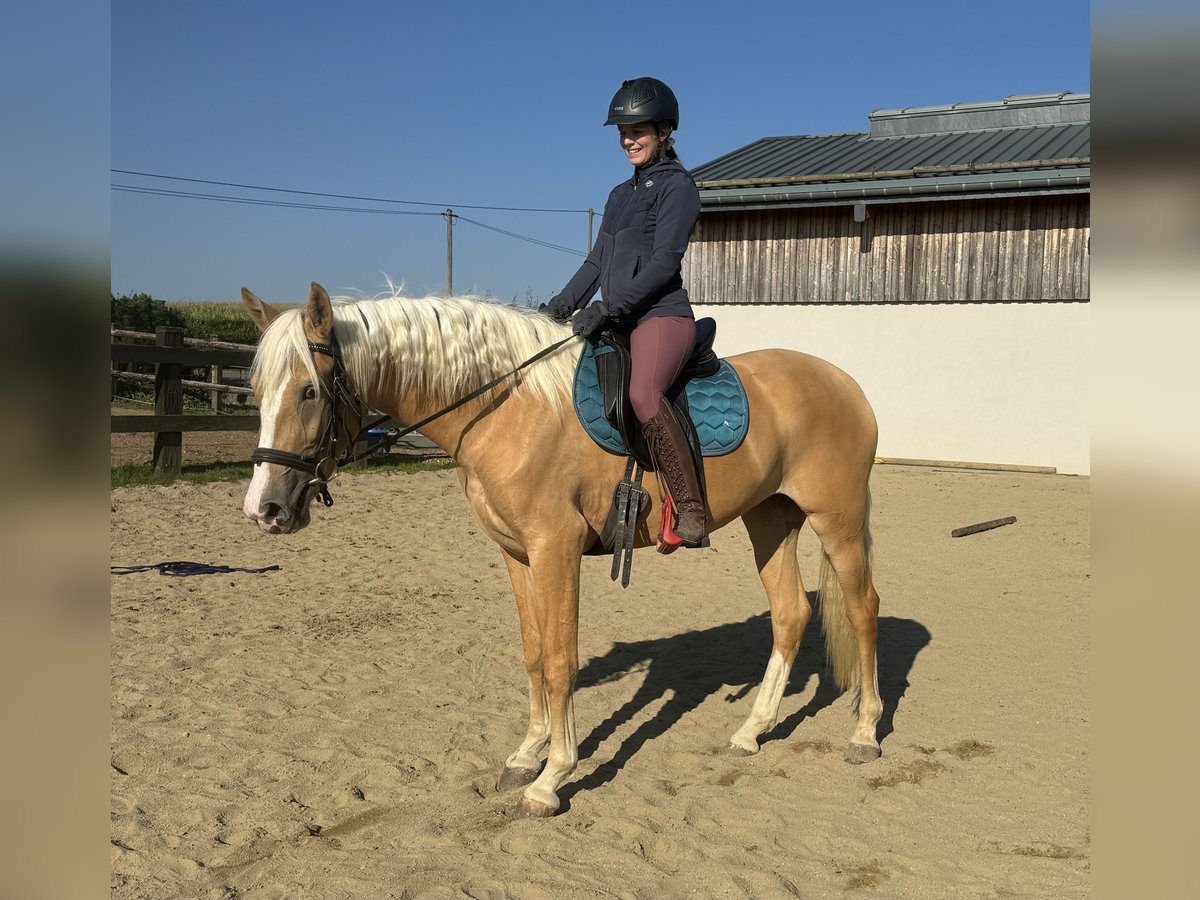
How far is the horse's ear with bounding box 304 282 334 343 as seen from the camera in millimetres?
3066

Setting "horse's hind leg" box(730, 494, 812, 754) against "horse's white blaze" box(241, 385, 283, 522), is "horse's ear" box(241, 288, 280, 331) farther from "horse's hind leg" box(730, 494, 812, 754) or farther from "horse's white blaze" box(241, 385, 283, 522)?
"horse's hind leg" box(730, 494, 812, 754)

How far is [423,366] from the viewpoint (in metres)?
3.49

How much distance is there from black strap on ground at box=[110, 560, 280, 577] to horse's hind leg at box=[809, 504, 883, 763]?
468 centimetres

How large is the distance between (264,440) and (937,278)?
1289 cm

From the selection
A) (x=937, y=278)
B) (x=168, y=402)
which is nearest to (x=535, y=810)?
(x=168, y=402)

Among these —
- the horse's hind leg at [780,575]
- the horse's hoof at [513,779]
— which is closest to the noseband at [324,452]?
the horse's hoof at [513,779]

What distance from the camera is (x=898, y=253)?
46.6 ft

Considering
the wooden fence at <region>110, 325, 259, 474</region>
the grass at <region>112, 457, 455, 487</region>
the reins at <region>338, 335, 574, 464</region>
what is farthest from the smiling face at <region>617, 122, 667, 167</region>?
the grass at <region>112, 457, 455, 487</region>

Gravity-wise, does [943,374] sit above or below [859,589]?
above
